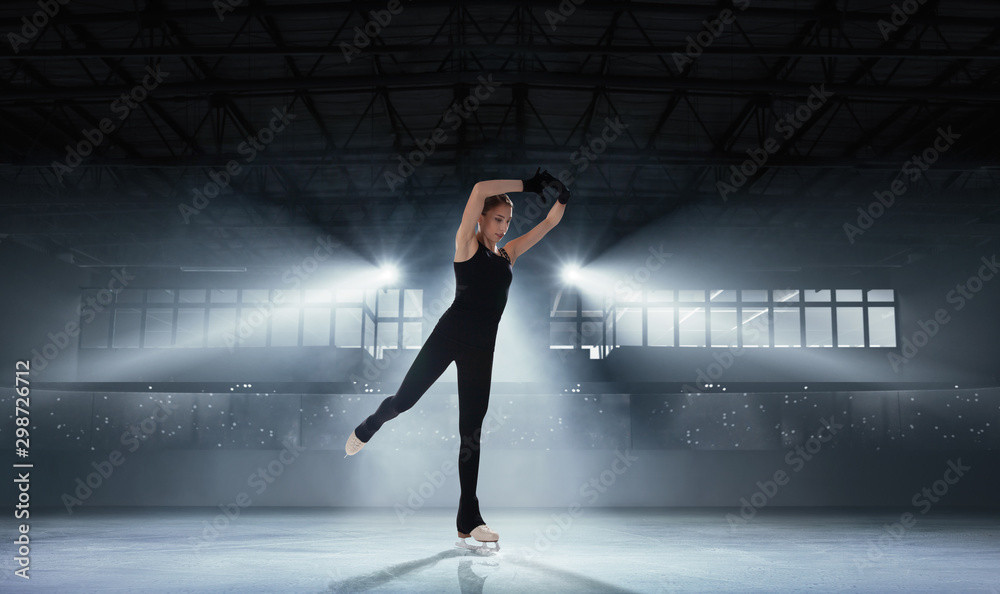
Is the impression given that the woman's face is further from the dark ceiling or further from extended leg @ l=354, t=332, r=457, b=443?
the dark ceiling

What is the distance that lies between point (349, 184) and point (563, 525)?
404 inches

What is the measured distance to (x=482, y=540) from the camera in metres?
3.45

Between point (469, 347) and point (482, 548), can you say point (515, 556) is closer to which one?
point (482, 548)

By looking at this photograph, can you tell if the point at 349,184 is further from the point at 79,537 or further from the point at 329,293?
the point at 79,537

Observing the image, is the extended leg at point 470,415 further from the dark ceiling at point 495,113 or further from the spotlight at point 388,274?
the spotlight at point 388,274

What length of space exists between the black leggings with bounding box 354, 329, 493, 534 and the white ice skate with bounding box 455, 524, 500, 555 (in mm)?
49

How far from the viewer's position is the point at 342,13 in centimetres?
859

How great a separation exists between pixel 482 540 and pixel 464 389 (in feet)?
2.39

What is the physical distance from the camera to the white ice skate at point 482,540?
136 inches

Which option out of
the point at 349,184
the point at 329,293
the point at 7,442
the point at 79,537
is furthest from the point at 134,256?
the point at 79,537

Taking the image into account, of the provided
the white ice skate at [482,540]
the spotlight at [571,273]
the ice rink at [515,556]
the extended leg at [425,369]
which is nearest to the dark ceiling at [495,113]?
the spotlight at [571,273]

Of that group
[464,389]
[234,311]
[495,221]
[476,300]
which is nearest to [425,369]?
[464,389]

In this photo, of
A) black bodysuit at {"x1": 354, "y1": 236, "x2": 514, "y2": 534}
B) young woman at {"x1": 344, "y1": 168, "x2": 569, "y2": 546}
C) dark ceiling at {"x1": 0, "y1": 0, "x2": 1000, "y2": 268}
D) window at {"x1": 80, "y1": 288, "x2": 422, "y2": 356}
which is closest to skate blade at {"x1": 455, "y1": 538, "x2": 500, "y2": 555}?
young woman at {"x1": 344, "y1": 168, "x2": 569, "y2": 546}

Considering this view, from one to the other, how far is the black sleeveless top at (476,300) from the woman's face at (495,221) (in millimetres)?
89
